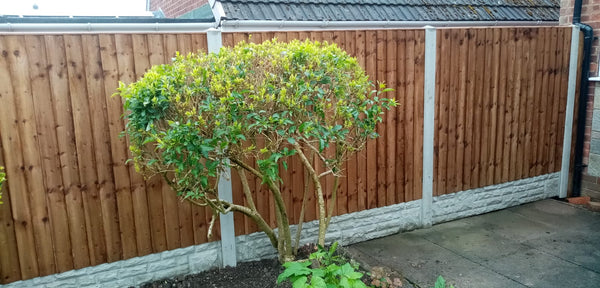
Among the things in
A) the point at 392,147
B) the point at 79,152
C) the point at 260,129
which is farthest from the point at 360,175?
the point at 79,152

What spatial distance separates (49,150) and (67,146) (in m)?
0.12

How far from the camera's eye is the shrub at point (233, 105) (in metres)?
3.18

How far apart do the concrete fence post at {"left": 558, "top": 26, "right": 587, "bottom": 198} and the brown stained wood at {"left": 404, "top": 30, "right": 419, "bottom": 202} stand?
8.05 feet

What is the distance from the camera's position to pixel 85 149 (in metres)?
3.69

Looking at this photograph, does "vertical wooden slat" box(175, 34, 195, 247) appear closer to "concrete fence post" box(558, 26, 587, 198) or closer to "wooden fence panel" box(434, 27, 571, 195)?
"wooden fence panel" box(434, 27, 571, 195)

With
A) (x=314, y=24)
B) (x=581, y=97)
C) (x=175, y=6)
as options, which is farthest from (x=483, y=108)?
(x=175, y=6)

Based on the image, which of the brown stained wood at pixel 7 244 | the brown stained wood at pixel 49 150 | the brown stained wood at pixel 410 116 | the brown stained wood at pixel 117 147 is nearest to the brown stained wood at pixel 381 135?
the brown stained wood at pixel 410 116

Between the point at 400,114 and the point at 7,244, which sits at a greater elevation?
the point at 400,114

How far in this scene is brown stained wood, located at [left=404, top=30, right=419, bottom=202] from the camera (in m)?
4.98

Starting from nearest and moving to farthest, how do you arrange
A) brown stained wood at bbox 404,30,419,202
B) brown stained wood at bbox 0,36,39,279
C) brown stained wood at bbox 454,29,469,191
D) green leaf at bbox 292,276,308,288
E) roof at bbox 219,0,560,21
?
green leaf at bbox 292,276,308,288, brown stained wood at bbox 0,36,39,279, brown stained wood at bbox 404,30,419,202, brown stained wood at bbox 454,29,469,191, roof at bbox 219,0,560,21

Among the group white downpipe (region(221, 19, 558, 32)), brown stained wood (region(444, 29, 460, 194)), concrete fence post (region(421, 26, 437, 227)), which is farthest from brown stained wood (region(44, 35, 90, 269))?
brown stained wood (region(444, 29, 460, 194))

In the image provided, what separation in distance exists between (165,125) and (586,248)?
4.19 m

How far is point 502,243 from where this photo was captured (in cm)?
495

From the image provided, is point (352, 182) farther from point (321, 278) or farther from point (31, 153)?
point (31, 153)
